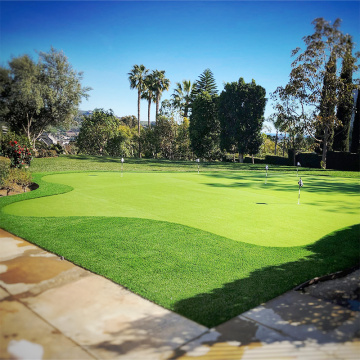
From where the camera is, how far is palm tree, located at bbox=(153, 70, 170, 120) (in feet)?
166

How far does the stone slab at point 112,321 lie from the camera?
3631mm

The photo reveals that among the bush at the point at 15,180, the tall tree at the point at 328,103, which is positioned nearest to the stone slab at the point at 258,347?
the bush at the point at 15,180

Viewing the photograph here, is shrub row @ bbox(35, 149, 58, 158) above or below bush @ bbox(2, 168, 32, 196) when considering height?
above

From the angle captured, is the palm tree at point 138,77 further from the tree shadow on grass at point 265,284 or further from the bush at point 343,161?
the tree shadow on grass at point 265,284

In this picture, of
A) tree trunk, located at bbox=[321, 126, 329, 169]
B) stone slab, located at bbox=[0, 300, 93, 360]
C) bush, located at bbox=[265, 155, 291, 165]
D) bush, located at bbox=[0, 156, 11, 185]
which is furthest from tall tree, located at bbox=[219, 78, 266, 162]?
stone slab, located at bbox=[0, 300, 93, 360]

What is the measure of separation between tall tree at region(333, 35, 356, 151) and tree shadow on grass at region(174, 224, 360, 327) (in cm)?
3278

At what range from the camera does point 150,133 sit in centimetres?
4925

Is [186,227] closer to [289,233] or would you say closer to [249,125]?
[289,233]

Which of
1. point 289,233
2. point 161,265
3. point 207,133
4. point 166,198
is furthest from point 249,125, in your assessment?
point 161,265

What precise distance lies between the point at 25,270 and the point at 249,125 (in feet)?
135

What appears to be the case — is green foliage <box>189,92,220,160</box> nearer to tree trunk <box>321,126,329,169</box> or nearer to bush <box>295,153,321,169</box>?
bush <box>295,153,321,169</box>

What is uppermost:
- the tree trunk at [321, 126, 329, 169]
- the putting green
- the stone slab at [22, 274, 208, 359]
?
the tree trunk at [321, 126, 329, 169]

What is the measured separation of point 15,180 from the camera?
47.1 feet

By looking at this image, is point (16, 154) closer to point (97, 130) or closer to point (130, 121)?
point (97, 130)
